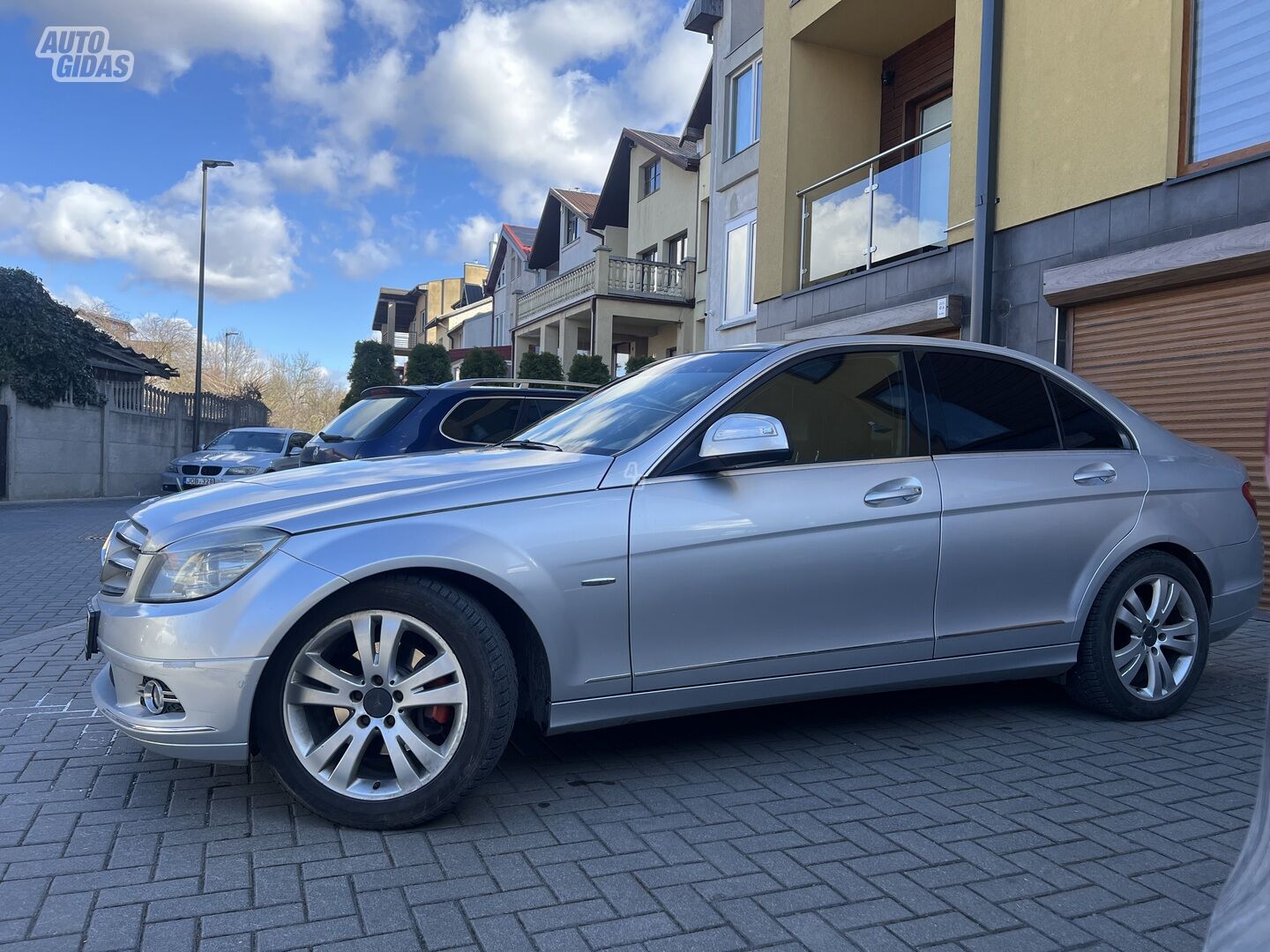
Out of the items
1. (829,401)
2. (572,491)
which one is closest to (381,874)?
(572,491)

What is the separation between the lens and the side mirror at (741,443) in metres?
3.70

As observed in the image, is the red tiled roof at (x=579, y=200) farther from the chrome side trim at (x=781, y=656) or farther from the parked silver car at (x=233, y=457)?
the chrome side trim at (x=781, y=656)

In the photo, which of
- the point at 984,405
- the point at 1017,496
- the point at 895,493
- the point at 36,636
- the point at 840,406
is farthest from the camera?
the point at 36,636

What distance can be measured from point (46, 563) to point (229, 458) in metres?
9.63

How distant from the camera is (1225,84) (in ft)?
26.1

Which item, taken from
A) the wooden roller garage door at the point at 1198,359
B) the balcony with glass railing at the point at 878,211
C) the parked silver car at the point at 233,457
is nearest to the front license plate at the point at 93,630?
the wooden roller garage door at the point at 1198,359

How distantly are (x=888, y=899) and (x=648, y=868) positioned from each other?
692mm

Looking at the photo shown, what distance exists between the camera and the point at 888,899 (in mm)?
2889

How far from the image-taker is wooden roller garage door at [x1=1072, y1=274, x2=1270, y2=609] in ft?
24.6

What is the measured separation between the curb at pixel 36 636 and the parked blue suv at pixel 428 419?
1870 millimetres

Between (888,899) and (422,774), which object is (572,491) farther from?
(888,899)

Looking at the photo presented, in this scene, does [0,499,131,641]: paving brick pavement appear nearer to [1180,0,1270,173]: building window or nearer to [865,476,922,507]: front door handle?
[865,476,922,507]: front door handle

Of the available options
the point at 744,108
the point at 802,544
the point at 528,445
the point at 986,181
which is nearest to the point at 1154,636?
the point at 802,544

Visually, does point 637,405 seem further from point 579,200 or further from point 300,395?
point 300,395
